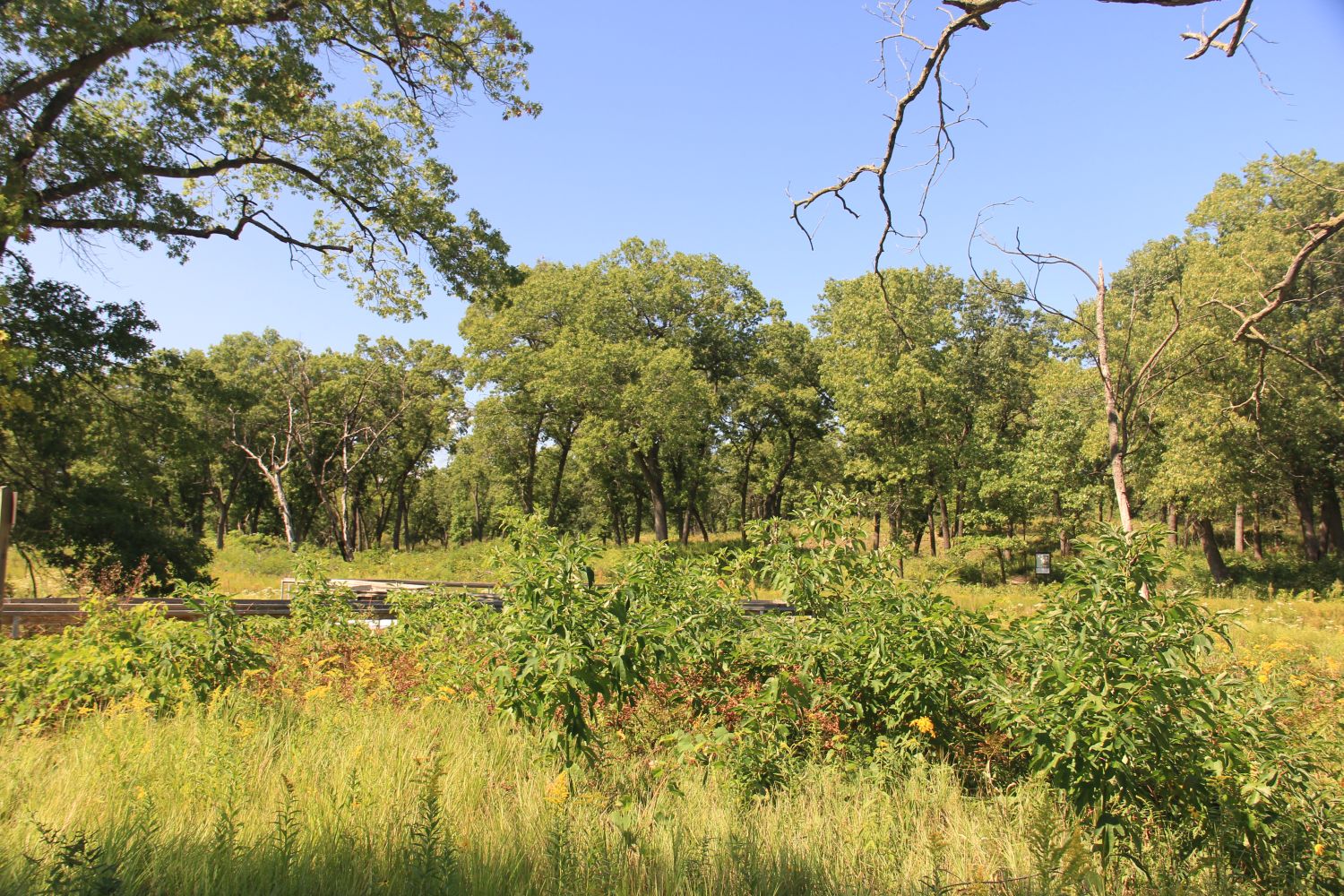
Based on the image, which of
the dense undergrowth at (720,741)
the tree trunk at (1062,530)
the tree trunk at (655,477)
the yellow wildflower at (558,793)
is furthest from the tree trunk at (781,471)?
the yellow wildflower at (558,793)

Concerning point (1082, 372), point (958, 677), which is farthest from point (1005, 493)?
point (958, 677)

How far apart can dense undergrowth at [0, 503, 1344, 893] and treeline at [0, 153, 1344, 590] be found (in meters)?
6.84

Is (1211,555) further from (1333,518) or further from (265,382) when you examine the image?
(265,382)

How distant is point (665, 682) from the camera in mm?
5430

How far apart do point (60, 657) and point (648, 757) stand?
442 cm

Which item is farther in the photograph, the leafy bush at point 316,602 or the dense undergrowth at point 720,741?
the leafy bush at point 316,602

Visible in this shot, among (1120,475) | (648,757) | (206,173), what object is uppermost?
(206,173)

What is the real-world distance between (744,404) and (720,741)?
101 feet

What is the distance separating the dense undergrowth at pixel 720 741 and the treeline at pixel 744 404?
6843mm

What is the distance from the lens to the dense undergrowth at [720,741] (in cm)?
339

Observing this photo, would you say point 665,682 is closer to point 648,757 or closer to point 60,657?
point 648,757

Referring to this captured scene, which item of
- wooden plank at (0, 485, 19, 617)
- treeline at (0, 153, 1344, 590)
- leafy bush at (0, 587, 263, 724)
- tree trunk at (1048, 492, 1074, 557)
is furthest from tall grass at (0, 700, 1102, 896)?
tree trunk at (1048, 492, 1074, 557)

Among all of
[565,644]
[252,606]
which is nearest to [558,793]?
[565,644]

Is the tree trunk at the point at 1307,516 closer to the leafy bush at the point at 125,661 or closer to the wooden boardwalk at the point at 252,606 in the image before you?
the wooden boardwalk at the point at 252,606
